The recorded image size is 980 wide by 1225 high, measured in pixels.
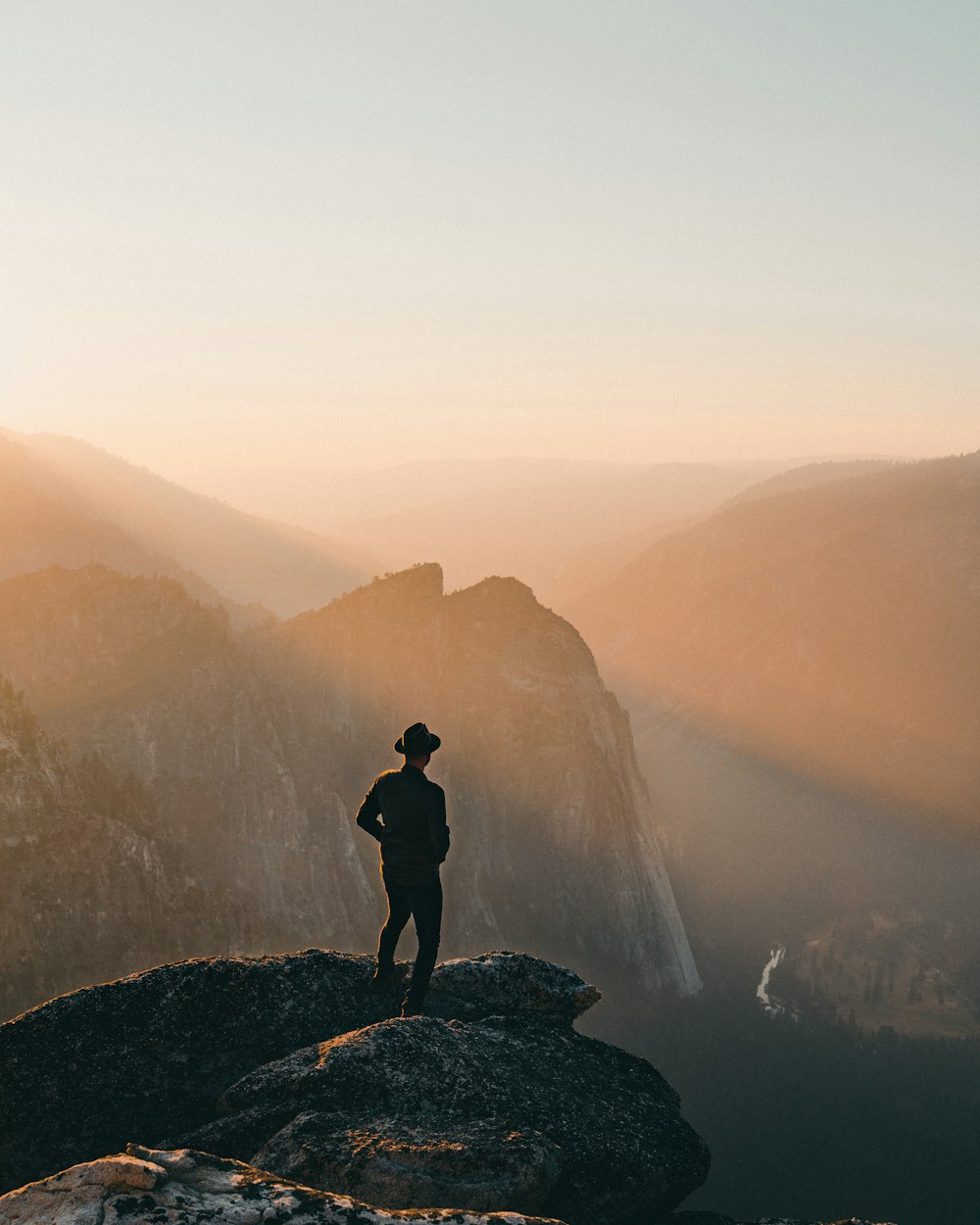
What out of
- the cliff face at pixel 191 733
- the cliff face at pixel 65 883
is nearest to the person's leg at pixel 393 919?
the cliff face at pixel 65 883

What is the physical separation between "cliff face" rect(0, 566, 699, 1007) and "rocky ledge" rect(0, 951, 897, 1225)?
4880cm

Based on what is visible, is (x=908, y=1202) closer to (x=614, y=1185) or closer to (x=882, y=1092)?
(x=882, y=1092)

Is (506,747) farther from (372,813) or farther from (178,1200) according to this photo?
(178,1200)

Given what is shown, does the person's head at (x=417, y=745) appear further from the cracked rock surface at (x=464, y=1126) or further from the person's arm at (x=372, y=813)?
the cracked rock surface at (x=464, y=1126)

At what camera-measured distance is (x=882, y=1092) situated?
112 metres

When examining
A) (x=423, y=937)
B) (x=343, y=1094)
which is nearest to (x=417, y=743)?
(x=423, y=937)

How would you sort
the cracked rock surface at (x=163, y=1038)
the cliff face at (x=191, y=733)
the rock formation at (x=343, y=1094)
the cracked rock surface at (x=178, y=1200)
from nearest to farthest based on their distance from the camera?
the cracked rock surface at (x=178, y=1200) → the rock formation at (x=343, y=1094) → the cracked rock surface at (x=163, y=1038) → the cliff face at (x=191, y=733)

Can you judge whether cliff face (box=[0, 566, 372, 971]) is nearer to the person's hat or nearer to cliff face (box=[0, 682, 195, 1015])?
cliff face (box=[0, 682, 195, 1015])

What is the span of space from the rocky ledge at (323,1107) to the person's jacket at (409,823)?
199 cm

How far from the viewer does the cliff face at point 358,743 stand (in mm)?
75000

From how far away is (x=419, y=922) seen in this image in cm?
1379

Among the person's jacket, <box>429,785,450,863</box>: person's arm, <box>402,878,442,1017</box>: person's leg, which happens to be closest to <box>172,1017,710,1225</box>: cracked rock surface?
<box>402,878,442,1017</box>: person's leg

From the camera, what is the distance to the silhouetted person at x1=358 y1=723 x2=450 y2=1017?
13.5 metres

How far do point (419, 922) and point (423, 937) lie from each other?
0.21 m
